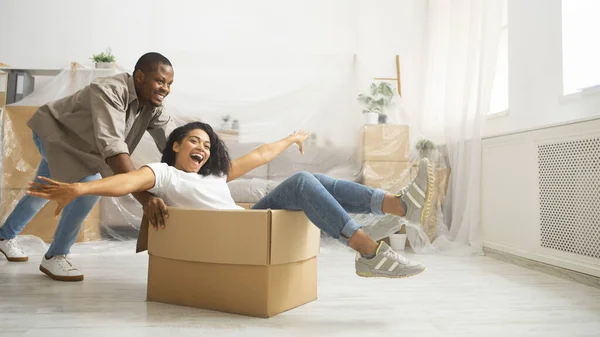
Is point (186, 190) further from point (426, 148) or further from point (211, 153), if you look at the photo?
point (426, 148)

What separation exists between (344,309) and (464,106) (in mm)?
1887

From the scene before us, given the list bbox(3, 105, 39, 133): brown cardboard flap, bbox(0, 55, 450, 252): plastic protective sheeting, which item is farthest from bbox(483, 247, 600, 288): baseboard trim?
bbox(3, 105, 39, 133): brown cardboard flap

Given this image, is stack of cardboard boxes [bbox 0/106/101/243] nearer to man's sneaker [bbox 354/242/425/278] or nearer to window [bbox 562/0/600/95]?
man's sneaker [bbox 354/242/425/278]

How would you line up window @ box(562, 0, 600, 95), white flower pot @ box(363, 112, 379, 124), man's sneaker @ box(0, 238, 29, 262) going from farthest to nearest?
white flower pot @ box(363, 112, 379, 124)
window @ box(562, 0, 600, 95)
man's sneaker @ box(0, 238, 29, 262)

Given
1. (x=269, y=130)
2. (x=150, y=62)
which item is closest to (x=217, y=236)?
(x=150, y=62)

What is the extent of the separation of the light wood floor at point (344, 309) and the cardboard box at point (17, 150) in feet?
3.22

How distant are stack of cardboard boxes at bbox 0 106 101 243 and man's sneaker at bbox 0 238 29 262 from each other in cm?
64

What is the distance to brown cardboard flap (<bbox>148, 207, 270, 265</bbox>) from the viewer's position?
1298 millimetres

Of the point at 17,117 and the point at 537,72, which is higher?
the point at 537,72

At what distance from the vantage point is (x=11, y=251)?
85.6 inches

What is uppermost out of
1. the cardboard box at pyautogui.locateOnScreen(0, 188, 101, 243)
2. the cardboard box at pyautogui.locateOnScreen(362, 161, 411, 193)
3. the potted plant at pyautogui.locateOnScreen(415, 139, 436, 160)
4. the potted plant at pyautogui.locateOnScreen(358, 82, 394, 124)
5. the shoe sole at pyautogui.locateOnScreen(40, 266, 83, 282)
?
the potted plant at pyautogui.locateOnScreen(358, 82, 394, 124)

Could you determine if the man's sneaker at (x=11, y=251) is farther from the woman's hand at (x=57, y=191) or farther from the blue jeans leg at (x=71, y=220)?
the woman's hand at (x=57, y=191)

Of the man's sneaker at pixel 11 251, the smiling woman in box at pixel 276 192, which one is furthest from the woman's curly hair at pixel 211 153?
the man's sneaker at pixel 11 251

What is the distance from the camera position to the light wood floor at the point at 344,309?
1207 mm
